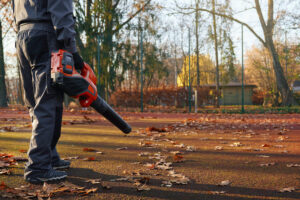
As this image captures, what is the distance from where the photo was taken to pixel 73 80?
7.95 feet

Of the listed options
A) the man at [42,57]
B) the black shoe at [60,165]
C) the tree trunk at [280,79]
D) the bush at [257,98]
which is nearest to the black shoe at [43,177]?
the man at [42,57]

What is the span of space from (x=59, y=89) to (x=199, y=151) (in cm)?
230

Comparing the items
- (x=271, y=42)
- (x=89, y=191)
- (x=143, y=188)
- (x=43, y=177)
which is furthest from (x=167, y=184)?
(x=271, y=42)

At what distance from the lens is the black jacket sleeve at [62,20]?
2.34 m

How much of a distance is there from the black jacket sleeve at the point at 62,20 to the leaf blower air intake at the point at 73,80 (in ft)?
0.41

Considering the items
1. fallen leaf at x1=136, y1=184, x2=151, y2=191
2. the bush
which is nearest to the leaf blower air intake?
fallen leaf at x1=136, y1=184, x2=151, y2=191

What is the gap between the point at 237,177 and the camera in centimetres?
260

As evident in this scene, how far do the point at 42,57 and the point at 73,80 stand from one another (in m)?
0.38

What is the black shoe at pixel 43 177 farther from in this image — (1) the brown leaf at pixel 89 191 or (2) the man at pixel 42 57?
(1) the brown leaf at pixel 89 191

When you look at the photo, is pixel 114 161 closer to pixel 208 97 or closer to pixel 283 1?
pixel 283 1

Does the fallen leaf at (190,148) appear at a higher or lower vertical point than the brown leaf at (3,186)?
lower

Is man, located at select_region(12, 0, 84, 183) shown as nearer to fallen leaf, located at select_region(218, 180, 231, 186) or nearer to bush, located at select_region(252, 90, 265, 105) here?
fallen leaf, located at select_region(218, 180, 231, 186)

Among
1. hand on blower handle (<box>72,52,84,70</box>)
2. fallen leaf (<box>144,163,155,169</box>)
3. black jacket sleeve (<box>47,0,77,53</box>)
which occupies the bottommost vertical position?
fallen leaf (<box>144,163,155,169</box>)

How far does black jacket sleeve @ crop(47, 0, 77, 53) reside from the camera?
2338 mm
